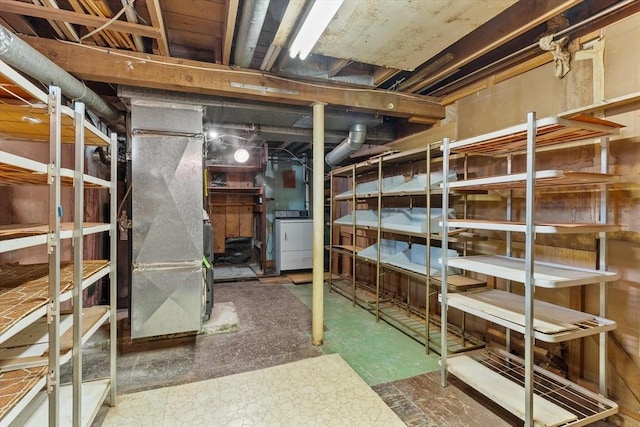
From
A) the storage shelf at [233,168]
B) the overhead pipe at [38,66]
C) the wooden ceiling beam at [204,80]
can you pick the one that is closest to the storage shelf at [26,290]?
the overhead pipe at [38,66]

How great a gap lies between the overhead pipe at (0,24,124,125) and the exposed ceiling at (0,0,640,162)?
141 millimetres

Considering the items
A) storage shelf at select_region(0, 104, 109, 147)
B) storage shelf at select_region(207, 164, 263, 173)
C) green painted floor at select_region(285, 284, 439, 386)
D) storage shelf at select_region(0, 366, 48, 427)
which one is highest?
storage shelf at select_region(207, 164, 263, 173)

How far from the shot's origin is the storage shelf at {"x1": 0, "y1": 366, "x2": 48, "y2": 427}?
40.2 inches

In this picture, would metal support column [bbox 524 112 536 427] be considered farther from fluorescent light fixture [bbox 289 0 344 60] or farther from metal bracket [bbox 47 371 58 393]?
metal bracket [bbox 47 371 58 393]

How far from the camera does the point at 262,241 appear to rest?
563cm

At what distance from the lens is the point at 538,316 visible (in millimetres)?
1828

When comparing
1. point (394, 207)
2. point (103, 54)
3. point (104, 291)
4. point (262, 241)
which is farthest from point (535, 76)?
point (104, 291)

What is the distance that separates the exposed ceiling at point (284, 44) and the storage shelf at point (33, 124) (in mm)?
691

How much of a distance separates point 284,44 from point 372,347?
255 cm

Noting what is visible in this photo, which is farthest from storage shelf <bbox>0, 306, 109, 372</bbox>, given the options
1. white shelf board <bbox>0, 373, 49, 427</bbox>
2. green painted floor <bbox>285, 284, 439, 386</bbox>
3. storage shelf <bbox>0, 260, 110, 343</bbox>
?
green painted floor <bbox>285, 284, 439, 386</bbox>

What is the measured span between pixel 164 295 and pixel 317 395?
1.57 m

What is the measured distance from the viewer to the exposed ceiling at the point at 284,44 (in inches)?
71.2

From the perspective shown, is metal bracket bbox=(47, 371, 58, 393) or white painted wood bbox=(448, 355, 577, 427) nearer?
metal bracket bbox=(47, 371, 58, 393)

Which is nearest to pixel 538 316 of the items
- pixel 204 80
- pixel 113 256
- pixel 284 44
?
pixel 284 44
